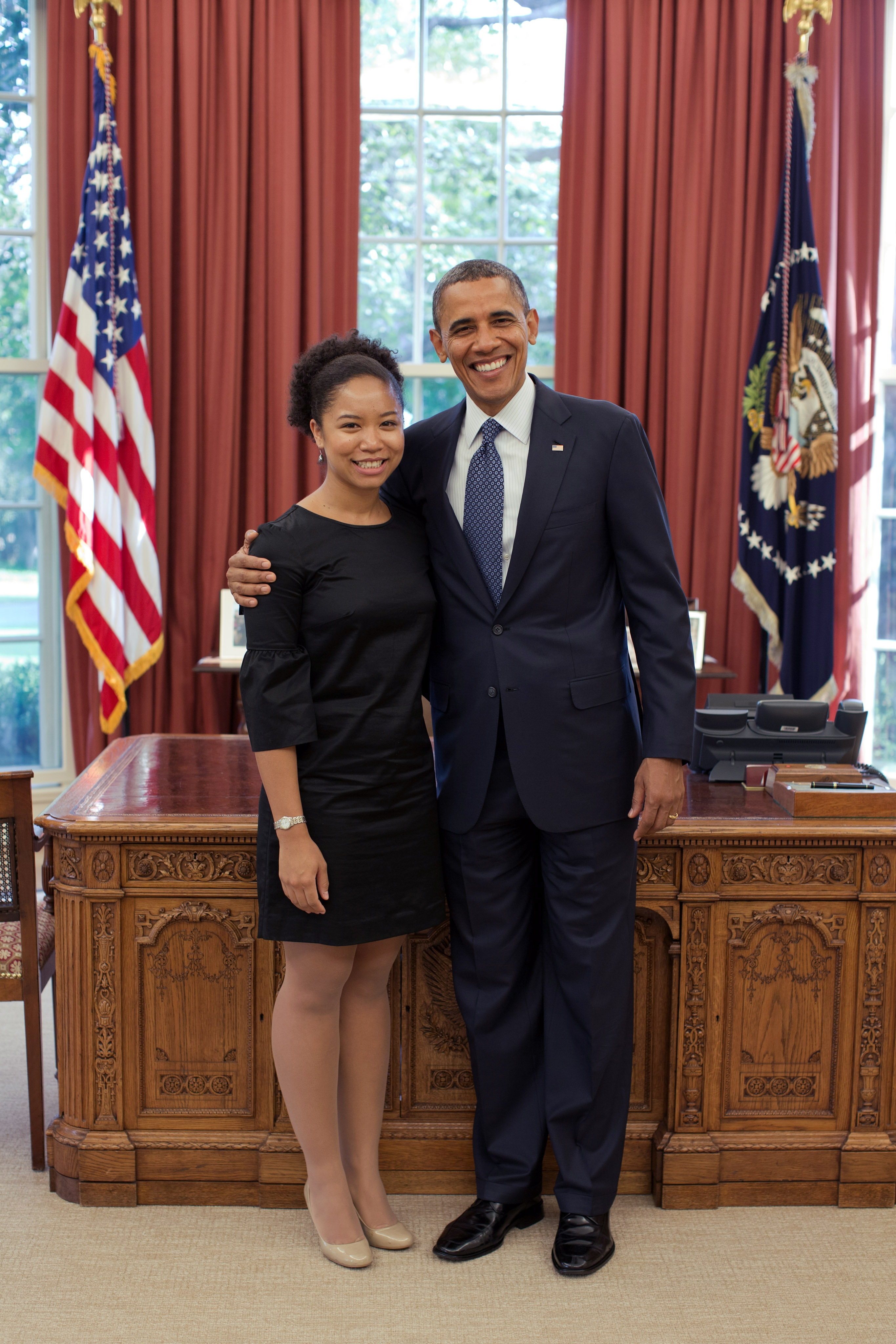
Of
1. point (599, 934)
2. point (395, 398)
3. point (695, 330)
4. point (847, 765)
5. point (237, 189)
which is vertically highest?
point (237, 189)

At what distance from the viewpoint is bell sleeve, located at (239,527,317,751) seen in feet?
5.86

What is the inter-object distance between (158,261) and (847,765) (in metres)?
3.05

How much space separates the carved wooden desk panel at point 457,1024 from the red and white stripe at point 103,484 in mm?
1913

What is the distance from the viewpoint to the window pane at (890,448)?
4.48 meters

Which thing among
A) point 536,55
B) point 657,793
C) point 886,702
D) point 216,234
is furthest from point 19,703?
point 886,702

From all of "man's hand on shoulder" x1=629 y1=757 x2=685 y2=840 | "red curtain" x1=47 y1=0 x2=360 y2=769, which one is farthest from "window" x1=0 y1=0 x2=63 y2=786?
"man's hand on shoulder" x1=629 y1=757 x2=685 y2=840

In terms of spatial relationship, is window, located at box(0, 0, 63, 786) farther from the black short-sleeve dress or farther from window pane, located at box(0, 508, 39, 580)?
the black short-sleeve dress

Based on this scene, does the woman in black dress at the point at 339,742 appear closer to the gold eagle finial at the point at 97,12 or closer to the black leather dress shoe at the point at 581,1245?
the black leather dress shoe at the point at 581,1245

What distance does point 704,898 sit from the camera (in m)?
Result: 2.12

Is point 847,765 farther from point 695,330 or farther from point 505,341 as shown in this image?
point 695,330

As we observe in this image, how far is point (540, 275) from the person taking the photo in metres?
4.45


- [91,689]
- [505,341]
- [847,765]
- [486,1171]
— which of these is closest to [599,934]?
[486,1171]

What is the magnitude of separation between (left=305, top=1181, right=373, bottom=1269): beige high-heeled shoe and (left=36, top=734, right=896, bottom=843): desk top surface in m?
0.70

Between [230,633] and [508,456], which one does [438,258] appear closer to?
[230,633]
